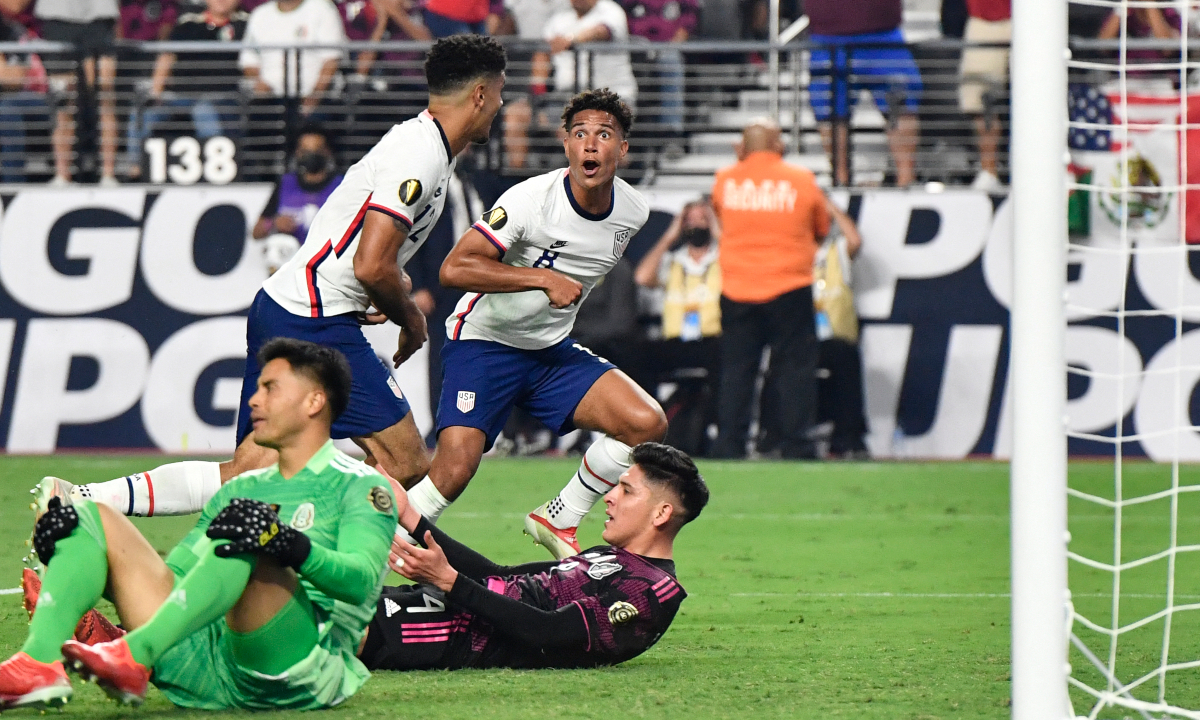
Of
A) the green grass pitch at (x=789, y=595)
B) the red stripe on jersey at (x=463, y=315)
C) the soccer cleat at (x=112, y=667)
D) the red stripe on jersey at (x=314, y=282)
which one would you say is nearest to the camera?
the soccer cleat at (x=112, y=667)

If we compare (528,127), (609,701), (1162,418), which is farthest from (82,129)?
(609,701)

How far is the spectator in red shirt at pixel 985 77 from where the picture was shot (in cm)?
1383

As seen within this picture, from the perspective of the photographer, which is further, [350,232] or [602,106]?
[602,106]

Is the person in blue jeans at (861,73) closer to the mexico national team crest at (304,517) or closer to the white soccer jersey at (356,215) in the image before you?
the white soccer jersey at (356,215)

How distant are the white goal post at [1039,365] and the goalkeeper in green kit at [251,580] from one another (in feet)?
5.29

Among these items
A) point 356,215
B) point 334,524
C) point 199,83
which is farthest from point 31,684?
point 199,83

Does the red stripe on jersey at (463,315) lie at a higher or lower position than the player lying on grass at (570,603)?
higher

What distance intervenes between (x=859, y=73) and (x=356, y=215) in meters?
8.51

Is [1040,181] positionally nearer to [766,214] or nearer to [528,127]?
[766,214]

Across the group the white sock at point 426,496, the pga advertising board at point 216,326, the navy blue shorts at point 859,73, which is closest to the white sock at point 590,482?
the white sock at point 426,496

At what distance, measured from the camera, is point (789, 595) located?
708 centimetres

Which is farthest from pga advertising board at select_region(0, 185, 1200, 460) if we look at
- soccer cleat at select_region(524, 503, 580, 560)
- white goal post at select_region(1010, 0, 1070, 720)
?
white goal post at select_region(1010, 0, 1070, 720)

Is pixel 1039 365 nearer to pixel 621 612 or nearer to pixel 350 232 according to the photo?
pixel 621 612

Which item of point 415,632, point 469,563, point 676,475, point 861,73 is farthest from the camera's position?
point 861,73
